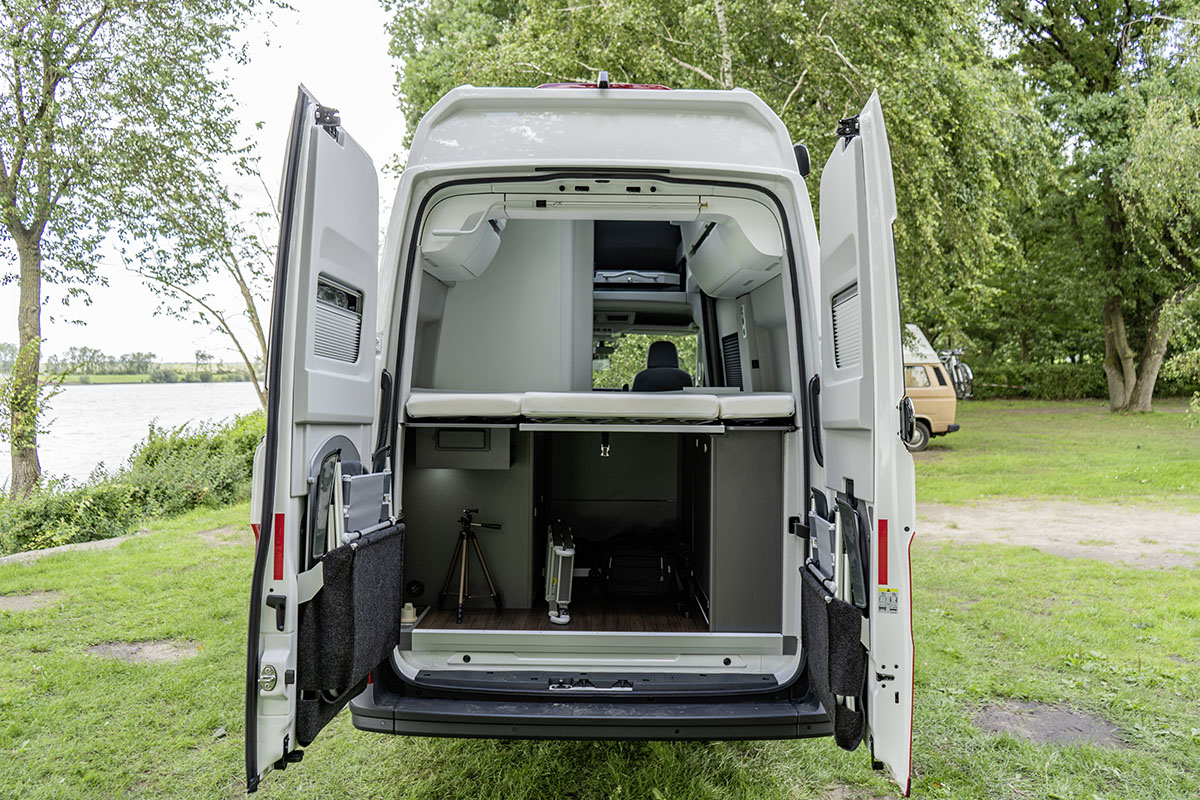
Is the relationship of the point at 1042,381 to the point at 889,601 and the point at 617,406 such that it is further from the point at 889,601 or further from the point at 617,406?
the point at 889,601

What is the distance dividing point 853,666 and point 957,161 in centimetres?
876

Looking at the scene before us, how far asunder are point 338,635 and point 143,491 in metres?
8.14

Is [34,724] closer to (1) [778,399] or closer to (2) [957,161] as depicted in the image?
(1) [778,399]

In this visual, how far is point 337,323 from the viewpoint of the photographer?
7.27 feet

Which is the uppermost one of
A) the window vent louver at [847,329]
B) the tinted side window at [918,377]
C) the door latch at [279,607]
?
the tinted side window at [918,377]

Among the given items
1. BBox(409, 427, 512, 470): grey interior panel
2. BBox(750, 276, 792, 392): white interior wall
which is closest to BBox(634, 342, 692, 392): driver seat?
BBox(750, 276, 792, 392): white interior wall

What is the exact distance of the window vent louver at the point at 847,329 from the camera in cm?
210

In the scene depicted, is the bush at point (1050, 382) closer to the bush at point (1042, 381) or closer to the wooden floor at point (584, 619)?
the bush at point (1042, 381)

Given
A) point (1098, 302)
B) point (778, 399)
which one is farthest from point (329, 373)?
point (1098, 302)

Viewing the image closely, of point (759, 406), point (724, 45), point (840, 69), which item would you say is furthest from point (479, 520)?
point (840, 69)

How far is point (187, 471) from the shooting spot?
369 inches

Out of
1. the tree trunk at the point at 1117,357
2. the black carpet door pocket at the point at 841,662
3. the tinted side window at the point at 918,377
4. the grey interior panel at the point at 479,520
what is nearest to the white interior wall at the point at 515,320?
the grey interior panel at the point at 479,520

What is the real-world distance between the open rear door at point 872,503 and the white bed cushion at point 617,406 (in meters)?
0.55

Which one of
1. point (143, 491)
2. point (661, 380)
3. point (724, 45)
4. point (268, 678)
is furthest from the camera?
point (143, 491)
